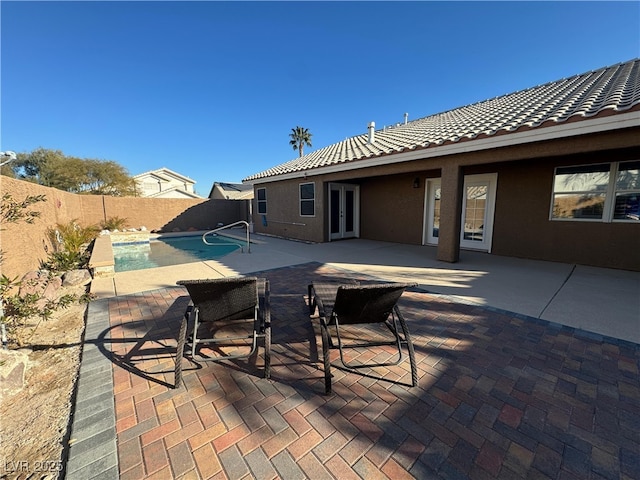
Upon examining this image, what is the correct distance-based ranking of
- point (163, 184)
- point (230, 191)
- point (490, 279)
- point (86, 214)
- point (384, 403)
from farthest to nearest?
point (163, 184) → point (230, 191) → point (86, 214) → point (490, 279) → point (384, 403)

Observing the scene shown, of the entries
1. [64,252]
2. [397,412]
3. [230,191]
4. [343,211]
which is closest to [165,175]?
[230,191]

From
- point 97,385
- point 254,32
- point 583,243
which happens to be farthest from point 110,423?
point 254,32

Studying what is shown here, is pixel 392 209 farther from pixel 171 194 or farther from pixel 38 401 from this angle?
pixel 171 194

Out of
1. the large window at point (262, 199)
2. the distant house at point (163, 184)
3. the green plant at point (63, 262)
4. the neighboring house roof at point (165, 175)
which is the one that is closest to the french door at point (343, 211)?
the large window at point (262, 199)

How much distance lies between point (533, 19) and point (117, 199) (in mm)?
21259

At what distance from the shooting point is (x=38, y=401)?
7.14ft

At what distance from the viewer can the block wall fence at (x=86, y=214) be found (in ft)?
16.1

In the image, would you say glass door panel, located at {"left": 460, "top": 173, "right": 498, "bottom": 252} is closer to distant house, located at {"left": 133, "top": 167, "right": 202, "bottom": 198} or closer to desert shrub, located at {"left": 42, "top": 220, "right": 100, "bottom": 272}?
desert shrub, located at {"left": 42, "top": 220, "right": 100, "bottom": 272}

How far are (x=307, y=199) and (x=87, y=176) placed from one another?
2426 cm

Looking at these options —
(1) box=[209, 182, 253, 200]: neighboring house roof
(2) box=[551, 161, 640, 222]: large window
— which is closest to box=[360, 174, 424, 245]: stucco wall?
(2) box=[551, 161, 640, 222]: large window

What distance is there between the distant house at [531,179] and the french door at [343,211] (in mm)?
546

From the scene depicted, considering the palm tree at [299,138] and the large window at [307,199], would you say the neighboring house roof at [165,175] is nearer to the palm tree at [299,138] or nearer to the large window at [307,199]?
the palm tree at [299,138]

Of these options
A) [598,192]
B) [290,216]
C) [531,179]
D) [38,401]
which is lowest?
[38,401]

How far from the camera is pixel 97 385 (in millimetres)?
2320
